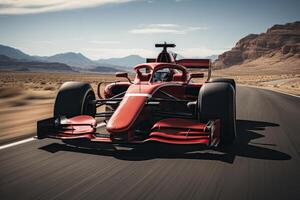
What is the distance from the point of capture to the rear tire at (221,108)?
6.28 metres

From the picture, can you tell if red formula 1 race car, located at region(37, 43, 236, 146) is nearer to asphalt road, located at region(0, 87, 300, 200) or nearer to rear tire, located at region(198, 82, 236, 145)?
rear tire, located at region(198, 82, 236, 145)

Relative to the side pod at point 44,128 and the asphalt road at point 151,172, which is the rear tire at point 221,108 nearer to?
the asphalt road at point 151,172

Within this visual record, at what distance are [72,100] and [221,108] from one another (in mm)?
3072

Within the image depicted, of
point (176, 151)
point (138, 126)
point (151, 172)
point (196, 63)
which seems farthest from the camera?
point (196, 63)

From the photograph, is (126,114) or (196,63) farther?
(196,63)

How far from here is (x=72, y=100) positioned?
25.0 ft

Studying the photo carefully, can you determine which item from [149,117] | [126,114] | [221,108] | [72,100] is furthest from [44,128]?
[221,108]

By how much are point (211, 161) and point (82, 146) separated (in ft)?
7.42

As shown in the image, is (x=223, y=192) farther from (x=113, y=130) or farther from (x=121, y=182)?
(x=113, y=130)

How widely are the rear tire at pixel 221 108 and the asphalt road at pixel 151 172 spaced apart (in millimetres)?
294

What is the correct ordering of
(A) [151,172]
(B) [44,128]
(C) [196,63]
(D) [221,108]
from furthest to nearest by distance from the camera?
(C) [196,63], (B) [44,128], (D) [221,108], (A) [151,172]

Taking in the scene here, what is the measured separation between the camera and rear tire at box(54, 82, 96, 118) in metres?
7.52

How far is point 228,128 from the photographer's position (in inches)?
247

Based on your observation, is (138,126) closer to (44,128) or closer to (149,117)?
(149,117)
